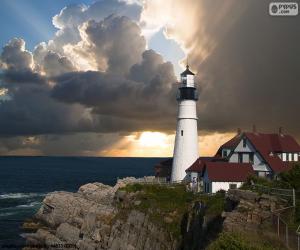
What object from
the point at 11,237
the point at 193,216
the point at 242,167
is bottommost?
the point at 11,237

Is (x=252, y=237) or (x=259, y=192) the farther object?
(x=259, y=192)

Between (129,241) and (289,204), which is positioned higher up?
(289,204)

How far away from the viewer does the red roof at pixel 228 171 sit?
53.3 meters

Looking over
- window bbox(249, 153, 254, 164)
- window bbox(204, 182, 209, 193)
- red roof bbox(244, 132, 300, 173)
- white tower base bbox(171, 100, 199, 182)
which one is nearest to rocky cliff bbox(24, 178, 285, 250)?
window bbox(204, 182, 209, 193)

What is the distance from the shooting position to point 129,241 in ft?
161

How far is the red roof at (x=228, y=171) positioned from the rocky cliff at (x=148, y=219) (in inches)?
135

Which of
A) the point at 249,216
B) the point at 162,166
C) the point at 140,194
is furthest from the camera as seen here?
the point at 162,166

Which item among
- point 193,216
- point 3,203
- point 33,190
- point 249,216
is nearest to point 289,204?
point 249,216

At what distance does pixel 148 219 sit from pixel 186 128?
17.6m

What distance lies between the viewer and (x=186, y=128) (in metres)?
63.8

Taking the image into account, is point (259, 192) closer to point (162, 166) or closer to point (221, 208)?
point (221, 208)

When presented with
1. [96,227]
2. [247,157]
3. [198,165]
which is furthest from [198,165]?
[96,227]

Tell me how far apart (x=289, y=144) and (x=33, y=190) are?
77.9m

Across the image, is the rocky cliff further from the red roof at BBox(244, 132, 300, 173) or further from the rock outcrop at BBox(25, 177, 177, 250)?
the red roof at BBox(244, 132, 300, 173)
